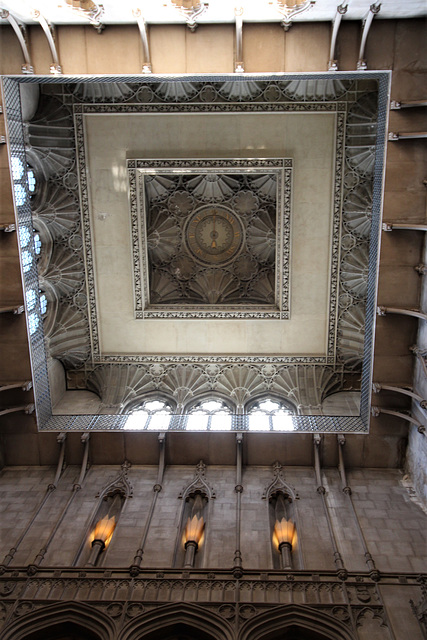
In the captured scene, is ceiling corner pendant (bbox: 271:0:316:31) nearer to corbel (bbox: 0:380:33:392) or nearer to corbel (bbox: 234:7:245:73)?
corbel (bbox: 234:7:245:73)

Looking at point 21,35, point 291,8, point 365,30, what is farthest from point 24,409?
point 365,30

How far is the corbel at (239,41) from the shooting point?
10857 millimetres

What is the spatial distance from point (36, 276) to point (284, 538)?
32.2 feet

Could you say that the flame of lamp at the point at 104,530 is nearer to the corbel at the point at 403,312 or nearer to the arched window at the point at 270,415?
the arched window at the point at 270,415

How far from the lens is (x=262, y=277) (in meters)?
18.2

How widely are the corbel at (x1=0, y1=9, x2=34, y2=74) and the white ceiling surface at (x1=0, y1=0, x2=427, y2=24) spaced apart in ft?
0.45

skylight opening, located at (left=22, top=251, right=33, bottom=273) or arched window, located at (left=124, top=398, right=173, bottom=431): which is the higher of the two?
skylight opening, located at (left=22, top=251, right=33, bottom=273)

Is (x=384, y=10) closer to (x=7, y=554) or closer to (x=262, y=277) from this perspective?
(x=262, y=277)

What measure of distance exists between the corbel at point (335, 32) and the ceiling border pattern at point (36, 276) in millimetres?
277

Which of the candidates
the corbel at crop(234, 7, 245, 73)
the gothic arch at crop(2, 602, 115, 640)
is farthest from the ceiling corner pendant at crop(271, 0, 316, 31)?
the gothic arch at crop(2, 602, 115, 640)

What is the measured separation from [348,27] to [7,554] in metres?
13.8

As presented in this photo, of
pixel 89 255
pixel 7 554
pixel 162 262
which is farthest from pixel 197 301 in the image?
pixel 7 554

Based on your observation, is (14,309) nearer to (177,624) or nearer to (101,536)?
(101,536)

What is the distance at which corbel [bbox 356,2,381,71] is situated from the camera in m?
10.7
